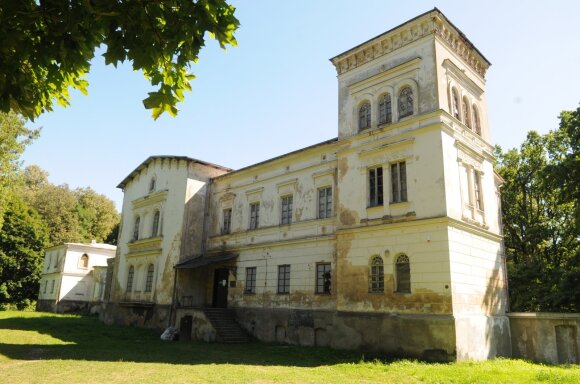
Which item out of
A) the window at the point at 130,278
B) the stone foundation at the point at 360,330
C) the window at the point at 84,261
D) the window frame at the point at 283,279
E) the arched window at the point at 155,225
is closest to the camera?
the stone foundation at the point at 360,330

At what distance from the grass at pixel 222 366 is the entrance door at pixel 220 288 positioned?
515cm

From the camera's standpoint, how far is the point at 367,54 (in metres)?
18.9

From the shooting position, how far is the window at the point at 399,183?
16.5 m

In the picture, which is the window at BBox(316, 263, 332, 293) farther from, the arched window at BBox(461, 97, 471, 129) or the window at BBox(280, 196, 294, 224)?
the arched window at BBox(461, 97, 471, 129)

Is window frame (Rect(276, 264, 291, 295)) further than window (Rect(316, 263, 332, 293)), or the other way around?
window frame (Rect(276, 264, 291, 295))

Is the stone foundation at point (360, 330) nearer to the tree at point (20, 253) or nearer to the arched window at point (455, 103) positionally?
the arched window at point (455, 103)

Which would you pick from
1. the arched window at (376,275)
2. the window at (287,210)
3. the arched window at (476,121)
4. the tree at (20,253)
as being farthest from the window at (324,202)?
the tree at (20,253)

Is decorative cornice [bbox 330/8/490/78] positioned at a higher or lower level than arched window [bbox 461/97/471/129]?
higher

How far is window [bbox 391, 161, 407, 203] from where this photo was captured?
1653 cm

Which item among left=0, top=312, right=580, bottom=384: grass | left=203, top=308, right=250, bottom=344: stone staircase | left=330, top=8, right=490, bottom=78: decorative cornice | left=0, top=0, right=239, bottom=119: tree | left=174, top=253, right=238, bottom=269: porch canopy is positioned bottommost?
left=0, top=312, right=580, bottom=384: grass

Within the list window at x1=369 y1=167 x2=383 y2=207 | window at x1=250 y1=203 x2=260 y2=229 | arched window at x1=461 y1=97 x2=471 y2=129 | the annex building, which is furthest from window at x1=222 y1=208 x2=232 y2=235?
arched window at x1=461 y1=97 x2=471 y2=129

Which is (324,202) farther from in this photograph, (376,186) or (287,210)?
(376,186)

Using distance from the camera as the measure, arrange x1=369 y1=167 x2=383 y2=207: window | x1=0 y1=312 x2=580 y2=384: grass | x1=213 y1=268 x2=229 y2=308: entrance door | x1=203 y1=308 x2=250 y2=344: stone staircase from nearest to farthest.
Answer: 1. x1=0 y1=312 x2=580 y2=384: grass
2. x1=369 y1=167 x2=383 y2=207: window
3. x1=203 y1=308 x2=250 y2=344: stone staircase
4. x1=213 y1=268 x2=229 y2=308: entrance door

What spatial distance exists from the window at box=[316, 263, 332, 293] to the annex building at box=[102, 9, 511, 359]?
7 centimetres
